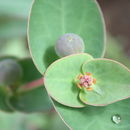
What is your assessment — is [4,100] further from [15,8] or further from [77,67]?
[15,8]

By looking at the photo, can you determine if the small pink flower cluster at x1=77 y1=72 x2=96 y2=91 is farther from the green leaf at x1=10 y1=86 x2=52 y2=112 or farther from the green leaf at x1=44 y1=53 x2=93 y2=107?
the green leaf at x1=10 y1=86 x2=52 y2=112

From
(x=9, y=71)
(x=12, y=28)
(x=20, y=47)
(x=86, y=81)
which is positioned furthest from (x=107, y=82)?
(x=20, y=47)

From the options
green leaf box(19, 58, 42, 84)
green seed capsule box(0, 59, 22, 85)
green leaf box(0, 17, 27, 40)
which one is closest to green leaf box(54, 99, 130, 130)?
green seed capsule box(0, 59, 22, 85)

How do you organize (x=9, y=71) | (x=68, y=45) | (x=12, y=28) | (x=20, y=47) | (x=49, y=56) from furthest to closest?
(x=20, y=47) → (x=12, y=28) → (x=9, y=71) → (x=49, y=56) → (x=68, y=45)

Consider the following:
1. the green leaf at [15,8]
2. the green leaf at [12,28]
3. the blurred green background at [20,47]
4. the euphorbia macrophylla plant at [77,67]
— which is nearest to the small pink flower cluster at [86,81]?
the euphorbia macrophylla plant at [77,67]

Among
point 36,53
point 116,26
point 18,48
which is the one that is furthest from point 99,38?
point 116,26

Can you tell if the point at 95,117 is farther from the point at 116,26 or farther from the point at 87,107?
the point at 116,26

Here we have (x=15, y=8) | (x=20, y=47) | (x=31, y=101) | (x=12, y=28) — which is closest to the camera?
(x=31, y=101)
